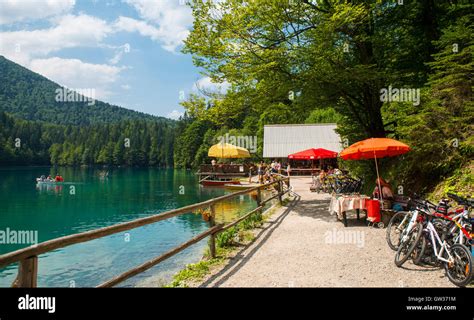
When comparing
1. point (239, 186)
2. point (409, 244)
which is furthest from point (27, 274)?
point (239, 186)

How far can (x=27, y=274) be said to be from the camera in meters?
3.43

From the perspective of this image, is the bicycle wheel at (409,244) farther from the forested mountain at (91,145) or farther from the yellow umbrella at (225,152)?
the forested mountain at (91,145)

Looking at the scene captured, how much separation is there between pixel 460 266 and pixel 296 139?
40203mm

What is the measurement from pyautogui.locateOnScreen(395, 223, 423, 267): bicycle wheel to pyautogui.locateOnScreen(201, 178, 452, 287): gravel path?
5.9 inches

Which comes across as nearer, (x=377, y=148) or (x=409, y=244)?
(x=409, y=244)

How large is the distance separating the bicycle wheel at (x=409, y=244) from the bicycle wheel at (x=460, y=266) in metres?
0.63

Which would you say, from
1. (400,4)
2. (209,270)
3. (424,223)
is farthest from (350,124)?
(209,270)

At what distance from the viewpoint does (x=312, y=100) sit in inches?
574

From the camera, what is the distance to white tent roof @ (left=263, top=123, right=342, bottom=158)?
43.2m

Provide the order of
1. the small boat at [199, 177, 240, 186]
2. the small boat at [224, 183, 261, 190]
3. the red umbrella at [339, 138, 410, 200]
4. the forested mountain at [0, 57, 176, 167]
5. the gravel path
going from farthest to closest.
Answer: the forested mountain at [0, 57, 176, 167] < the small boat at [199, 177, 240, 186] < the small boat at [224, 183, 261, 190] < the red umbrella at [339, 138, 410, 200] < the gravel path

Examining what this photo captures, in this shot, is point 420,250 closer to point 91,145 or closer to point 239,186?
point 239,186

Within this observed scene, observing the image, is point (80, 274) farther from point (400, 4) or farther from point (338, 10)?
point (400, 4)

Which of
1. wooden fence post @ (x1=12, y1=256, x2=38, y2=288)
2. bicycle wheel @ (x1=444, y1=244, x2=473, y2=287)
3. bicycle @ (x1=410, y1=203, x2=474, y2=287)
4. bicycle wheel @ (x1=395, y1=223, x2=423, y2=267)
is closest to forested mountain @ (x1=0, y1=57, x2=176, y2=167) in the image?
bicycle wheel @ (x1=395, y1=223, x2=423, y2=267)

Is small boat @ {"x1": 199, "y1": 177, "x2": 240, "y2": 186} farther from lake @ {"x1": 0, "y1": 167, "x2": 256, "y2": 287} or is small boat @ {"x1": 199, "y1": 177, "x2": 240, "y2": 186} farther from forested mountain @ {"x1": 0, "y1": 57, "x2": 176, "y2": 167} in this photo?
forested mountain @ {"x1": 0, "y1": 57, "x2": 176, "y2": 167}
